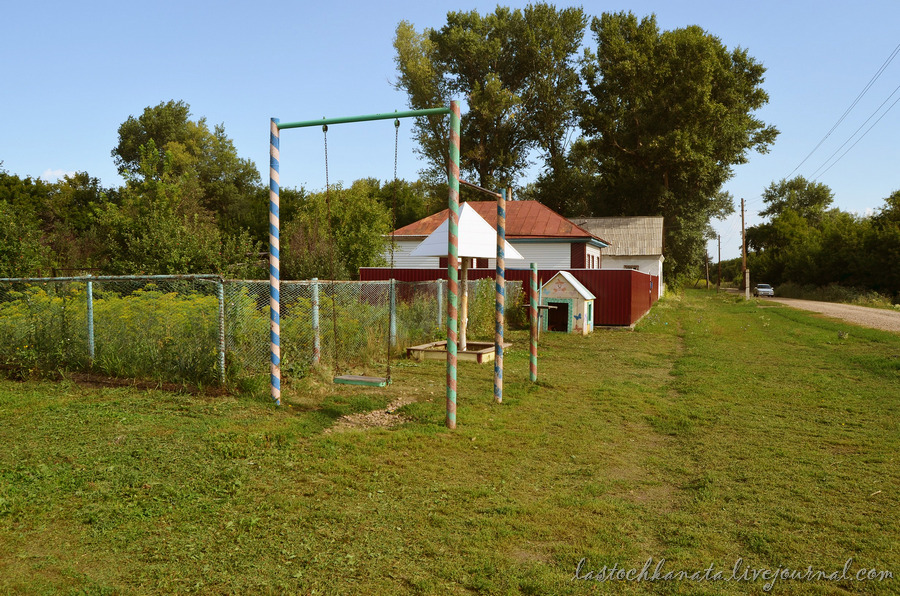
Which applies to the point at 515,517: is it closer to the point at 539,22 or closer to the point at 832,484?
the point at 832,484

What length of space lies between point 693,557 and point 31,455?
18.7ft

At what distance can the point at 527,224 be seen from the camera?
3362cm

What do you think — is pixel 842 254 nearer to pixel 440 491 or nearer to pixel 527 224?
pixel 527 224

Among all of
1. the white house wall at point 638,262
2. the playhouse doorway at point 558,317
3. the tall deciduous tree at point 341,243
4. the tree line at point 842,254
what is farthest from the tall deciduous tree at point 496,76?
the playhouse doorway at point 558,317

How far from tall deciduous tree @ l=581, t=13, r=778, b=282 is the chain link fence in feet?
116

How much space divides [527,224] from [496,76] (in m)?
19.8

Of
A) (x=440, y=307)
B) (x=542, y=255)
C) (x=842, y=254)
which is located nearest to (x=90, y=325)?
(x=440, y=307)

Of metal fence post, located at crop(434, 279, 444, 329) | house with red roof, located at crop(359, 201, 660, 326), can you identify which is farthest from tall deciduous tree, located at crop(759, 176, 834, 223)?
metal fence post, located at crop(434, 279, 444, 329)

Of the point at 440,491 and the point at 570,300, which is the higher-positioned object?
the point at 570,300

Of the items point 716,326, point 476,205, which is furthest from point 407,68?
point 716,326

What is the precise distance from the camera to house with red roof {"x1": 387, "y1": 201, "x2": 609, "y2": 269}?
1265 inches

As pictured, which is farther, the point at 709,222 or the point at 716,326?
the point at 709,222

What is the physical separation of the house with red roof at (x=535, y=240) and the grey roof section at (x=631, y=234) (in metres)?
7.46

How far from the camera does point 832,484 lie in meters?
5.45
